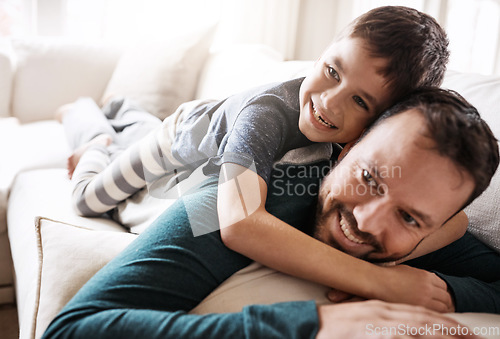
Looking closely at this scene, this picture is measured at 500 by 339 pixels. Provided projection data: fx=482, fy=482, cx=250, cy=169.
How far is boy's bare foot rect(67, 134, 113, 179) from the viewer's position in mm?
1801

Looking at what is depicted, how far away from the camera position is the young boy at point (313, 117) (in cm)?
85

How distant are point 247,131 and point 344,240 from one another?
0.30 meters

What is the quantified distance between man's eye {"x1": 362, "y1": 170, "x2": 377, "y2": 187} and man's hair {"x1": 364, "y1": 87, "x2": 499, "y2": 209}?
0.12 meters

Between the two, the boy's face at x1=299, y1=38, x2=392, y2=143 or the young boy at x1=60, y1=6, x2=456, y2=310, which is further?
the boy's face at x1=299, y1=38, x2=392, y2=143

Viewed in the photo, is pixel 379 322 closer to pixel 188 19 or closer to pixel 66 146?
pixel 66 146

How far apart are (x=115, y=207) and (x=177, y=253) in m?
0.80

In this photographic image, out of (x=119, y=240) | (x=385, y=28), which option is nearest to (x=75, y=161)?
(x=119, y=240)

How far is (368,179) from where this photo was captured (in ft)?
2.85

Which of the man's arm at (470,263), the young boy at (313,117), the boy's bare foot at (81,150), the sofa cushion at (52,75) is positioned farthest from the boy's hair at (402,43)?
the sofa cushion at (52,75)

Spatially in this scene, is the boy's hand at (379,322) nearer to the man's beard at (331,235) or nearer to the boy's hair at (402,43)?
the man's beard at (331,235)

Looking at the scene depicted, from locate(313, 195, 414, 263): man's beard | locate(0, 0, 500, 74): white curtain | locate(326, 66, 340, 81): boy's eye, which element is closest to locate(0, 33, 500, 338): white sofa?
locate(313, 195, 414, 263): man's beard

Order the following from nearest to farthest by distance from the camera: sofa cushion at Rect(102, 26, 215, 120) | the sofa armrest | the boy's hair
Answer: the boy's hair → sofa cushion at Rect(102, 26, 215, 120) → the sofa armrest

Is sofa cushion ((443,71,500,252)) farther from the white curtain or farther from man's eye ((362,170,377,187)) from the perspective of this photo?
the white curtain

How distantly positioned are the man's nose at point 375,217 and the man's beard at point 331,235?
0.8 inches
